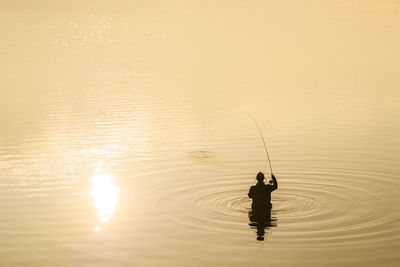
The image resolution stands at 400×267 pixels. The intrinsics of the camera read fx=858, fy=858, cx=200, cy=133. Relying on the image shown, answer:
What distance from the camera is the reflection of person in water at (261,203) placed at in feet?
67.4

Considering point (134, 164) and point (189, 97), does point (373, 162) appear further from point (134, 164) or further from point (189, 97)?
point (189, 97)

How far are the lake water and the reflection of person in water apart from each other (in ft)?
0.90

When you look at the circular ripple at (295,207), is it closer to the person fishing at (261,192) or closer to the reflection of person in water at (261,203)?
the reflection of person in water at (261,203)

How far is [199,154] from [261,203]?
8100 mm

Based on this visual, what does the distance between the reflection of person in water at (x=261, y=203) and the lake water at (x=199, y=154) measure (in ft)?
0.90

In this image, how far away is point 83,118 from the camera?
3681 cm

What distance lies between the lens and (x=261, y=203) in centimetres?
2103

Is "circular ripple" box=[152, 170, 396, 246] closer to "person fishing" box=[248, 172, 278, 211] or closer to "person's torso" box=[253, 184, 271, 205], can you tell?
"person fishing" box=[248, 172, 278, 211]

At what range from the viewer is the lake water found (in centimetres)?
1947

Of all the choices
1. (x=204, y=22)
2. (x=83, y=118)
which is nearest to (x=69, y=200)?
(x=83, y=118)

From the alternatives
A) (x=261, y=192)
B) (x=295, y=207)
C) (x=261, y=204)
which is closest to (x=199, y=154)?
(x=295, y=207)

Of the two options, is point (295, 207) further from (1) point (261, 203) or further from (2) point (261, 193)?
(2) point (261, 193)

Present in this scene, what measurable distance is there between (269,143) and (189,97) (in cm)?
1293

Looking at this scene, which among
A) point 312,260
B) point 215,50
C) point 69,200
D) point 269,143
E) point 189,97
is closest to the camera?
point 312,260
